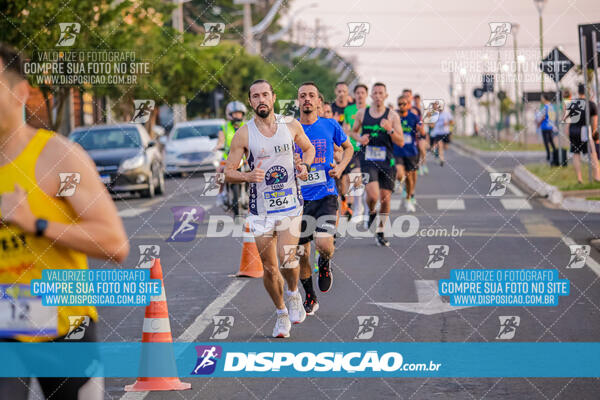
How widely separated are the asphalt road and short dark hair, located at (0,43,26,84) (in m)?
3.72

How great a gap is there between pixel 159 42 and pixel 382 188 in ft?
86.0

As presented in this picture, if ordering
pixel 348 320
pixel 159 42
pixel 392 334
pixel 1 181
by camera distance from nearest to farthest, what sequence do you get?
pixel 1 181
pixel 392 334
pixel 348 320
pixel 159 42

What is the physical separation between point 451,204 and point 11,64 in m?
19.6

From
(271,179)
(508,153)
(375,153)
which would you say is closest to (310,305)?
(271,179)

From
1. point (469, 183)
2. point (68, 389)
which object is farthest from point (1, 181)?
point (469, 183)

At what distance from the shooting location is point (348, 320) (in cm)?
991

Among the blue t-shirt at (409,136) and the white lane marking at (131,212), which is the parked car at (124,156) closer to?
the white lane marking at (131,212)

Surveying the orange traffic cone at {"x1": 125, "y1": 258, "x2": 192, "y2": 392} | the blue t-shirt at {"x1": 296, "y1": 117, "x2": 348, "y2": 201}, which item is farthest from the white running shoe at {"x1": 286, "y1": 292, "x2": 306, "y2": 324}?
the orange traffic cone at {"x1": 125, "y1": 258, "x2": 192, "y2": 392}

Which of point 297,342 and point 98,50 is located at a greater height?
point 98,50

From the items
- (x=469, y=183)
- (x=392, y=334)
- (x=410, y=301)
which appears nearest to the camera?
(x=392, y=334)

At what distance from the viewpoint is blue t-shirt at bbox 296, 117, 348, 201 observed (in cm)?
1092

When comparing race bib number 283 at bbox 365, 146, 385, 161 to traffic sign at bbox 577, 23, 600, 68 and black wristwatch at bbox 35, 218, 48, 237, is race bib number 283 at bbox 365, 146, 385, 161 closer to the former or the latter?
traffic sign at bbox 577, 23, 600, 68

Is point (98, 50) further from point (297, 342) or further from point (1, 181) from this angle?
point (1, 181)

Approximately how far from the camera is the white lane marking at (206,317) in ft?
24.0
